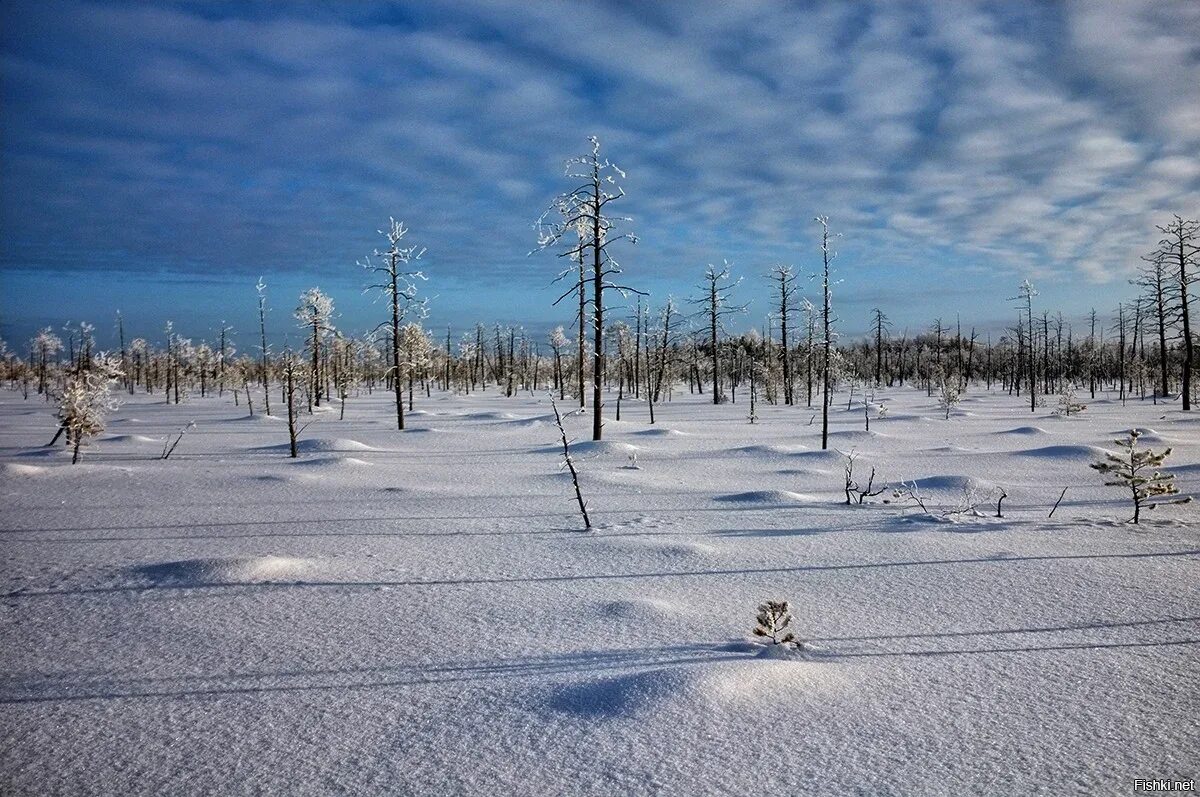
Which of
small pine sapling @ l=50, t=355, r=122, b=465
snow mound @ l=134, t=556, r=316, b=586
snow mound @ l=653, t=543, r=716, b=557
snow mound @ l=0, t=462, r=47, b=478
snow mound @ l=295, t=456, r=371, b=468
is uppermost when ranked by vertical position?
small pine sapling @ l=50, t=355, r=122, b=465

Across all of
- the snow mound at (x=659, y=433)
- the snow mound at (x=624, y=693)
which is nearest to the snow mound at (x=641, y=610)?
the snow mound at (x=624, y=693)

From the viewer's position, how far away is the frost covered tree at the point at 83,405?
16250mm

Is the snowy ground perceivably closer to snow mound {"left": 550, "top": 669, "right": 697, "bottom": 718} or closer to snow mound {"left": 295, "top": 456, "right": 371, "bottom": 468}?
snow mound {"left": 550, "top": 669, "right": 697, "bottom": 718}

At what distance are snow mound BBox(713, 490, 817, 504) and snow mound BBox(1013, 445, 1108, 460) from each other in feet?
28.4

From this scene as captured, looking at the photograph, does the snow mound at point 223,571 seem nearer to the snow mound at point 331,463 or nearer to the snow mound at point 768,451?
the snow mound at point 331,463

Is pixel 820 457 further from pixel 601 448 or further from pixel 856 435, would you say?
pixel 856 435

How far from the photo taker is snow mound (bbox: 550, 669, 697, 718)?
3525mm

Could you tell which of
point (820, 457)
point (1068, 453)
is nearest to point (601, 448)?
point (820, 457)

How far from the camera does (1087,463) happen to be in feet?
46.9

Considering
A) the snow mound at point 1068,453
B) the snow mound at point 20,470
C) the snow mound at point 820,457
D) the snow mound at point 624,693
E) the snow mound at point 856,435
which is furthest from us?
the snow mound at point 856,435

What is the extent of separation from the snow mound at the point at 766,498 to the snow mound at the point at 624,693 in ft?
22.1

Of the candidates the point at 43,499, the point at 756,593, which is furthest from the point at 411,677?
the point at 43,499

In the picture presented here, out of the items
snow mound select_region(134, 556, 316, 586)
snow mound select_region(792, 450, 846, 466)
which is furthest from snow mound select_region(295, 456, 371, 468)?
snow mound select_region(792, 450, 846, 466)

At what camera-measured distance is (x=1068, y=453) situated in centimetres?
1520
